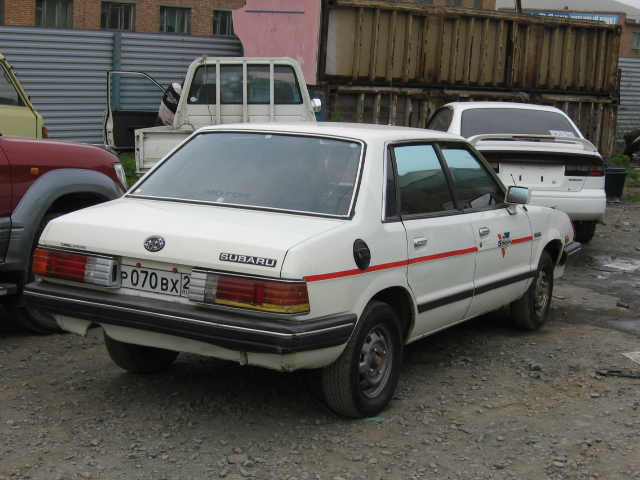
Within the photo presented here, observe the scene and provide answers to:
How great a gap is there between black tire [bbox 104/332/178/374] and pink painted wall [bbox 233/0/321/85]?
10299 millimetres

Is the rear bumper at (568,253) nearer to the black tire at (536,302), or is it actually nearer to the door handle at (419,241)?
the black tire at (536,302)

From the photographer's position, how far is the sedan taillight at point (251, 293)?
3939 millimetres

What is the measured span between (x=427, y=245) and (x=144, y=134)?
639 centimetres

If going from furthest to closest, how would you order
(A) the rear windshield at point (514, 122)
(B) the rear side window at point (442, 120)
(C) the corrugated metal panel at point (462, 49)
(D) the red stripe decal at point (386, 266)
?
(C) the corrugated metal panel at point (462, 49), (B) the rear side window at point (442, 120), (A) the rear windshield at point (514, 122), (D) the red stripe decal at point (386, 266)

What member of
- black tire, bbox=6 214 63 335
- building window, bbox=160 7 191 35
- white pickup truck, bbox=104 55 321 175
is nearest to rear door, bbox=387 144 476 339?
black tire, bbox=6 214 63 335

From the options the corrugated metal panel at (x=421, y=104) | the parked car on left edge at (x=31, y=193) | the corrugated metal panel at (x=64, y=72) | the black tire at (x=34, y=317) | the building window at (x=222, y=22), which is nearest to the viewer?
the parked car on left edge at (x=31, y=193)

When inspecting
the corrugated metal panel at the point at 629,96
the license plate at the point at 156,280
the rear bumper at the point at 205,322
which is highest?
the corrugated metal panel at the point at 629,96

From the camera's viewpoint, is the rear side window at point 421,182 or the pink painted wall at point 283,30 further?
the pink painted wall at point 283,30

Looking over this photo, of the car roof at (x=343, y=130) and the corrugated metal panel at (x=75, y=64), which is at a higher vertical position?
the corrugated metal panel at (x=75, y=64)

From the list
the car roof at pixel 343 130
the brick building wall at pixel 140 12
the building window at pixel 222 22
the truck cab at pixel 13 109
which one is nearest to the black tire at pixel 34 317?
the car roof at pixel 343 130

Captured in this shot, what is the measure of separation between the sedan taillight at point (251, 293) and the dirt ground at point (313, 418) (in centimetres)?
71

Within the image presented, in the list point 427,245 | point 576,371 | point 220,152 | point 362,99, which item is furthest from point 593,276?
point 362,99

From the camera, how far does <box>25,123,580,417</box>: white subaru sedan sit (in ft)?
13.2

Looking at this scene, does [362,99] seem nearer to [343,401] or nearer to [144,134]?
[144,134]
